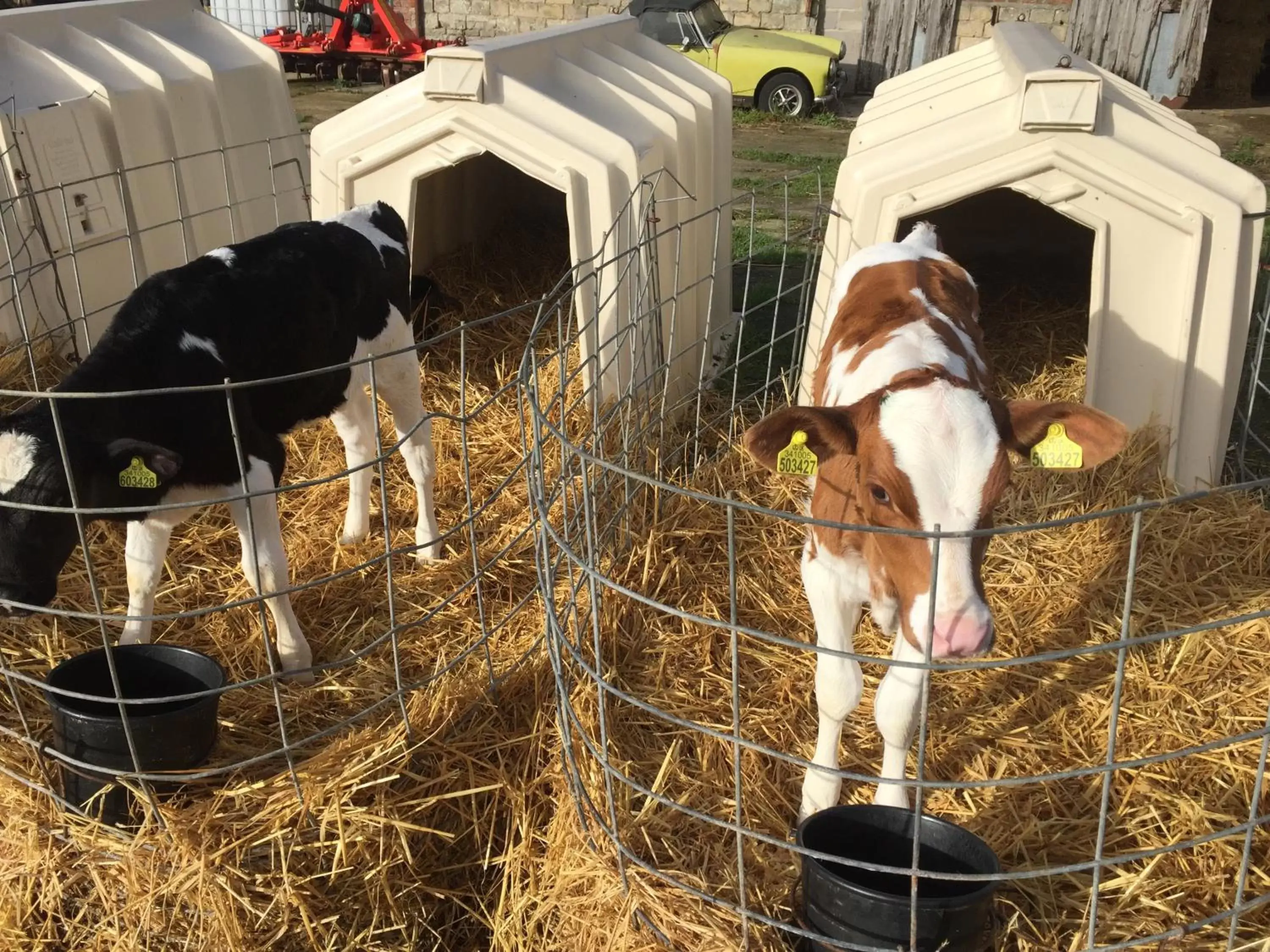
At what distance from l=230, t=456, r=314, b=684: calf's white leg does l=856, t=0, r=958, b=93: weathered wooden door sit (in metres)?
14.5

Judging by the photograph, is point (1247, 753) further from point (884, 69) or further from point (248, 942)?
point (884, 69)

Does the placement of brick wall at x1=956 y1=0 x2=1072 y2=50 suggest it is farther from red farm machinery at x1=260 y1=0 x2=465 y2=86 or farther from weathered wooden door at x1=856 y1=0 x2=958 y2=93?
red farm machinery at x1=260 y1=0 x2=465 y2=86

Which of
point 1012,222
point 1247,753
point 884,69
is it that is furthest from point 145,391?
point 884,69

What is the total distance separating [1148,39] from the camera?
15391 mm

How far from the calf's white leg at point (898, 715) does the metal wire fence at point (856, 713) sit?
0.30ft

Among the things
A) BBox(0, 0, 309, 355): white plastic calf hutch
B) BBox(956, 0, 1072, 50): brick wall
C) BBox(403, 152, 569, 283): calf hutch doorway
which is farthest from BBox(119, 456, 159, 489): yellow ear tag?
BBox(956, 0, 1072, 50): brick wall

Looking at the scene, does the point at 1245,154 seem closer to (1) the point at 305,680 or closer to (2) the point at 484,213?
(2) the point at 484,213

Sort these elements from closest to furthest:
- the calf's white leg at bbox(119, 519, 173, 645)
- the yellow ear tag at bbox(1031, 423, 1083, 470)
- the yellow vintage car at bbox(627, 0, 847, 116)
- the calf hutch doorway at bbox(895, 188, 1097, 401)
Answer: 1. the yellow ear tag at bbox(1031, 423, 1083, 470)
2. the calf's white leg at bbox(119, 519, 173, 645)
3. the calf hutch doorway at bbox(895, 188, 1097, 401)
4. the yellow vintage car at bbox(627, 0, 847, 116)

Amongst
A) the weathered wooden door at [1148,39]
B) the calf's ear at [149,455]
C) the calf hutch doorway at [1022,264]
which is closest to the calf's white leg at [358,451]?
the calf's ear at [149,455]

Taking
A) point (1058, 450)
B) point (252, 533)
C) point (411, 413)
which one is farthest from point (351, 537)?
point (1058, 450)

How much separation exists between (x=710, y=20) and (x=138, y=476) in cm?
1397

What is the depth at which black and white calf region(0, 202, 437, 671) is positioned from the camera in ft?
11.0

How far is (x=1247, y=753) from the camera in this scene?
3.53 m

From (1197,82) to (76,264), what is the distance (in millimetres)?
15025
